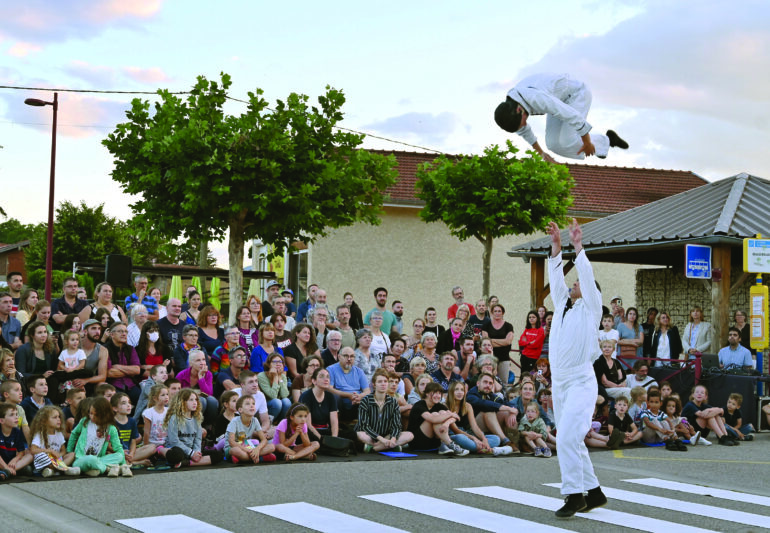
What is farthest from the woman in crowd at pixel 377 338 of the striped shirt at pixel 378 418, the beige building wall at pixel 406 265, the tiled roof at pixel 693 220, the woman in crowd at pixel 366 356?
the beige building wall at pixel 406 265

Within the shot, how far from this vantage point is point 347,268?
107 ft

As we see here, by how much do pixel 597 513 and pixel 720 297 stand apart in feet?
33.0

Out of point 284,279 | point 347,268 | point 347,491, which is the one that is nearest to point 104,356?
point 347,491

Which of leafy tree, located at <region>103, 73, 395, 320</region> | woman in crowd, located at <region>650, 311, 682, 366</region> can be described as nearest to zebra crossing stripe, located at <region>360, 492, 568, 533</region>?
woman in crowd, located at <region>650, 311, 682, 366</region>

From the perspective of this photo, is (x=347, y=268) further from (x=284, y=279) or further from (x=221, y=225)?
(x=221, y=225)

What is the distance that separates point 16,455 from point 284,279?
2561cm

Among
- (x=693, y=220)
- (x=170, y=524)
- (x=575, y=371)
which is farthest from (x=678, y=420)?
(x=170, y=524)

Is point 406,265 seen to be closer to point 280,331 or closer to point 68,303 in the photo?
point 280,331

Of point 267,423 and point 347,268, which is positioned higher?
point 347,268

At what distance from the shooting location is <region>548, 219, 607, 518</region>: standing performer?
8461mm

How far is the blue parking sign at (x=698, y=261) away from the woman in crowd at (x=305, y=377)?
7.62 meters

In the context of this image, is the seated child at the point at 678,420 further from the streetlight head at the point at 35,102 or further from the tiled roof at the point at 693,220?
the streetlight head at the point at 35,102

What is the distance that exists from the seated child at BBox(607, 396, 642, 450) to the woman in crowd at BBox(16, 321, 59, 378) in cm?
778

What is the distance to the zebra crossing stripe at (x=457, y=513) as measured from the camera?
794 cm
